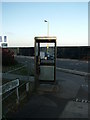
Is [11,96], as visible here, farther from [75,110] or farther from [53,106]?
[75,110]

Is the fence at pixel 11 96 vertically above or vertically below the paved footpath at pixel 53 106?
above

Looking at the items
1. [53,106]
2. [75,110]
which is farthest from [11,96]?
[75,110]

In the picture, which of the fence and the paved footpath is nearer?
the paved footpath

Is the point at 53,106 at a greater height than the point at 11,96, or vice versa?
the point at 11,96

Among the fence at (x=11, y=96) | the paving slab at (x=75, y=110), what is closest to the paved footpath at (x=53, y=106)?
the paving slab at (x=75, y=110)

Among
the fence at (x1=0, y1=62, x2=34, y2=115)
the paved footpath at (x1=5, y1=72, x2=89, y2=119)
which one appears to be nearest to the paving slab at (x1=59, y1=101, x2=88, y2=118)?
the paved footpath at (x1=5, y1=72, x2=89, y2=119)

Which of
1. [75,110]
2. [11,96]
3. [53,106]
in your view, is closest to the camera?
[75,110]

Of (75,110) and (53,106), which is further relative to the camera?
(53,106)

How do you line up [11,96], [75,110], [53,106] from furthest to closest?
[11,96], [53,106], [75,110]

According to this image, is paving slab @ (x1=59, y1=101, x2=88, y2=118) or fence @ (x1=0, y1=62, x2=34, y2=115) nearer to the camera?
paving slab @ (x1=59, y1=101, x2=88, y2=118)

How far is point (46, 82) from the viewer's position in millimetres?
12016

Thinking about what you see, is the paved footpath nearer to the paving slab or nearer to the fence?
the paving slab

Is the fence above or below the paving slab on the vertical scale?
above

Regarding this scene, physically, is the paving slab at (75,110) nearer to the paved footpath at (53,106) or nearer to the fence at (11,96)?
the paved footpath at (53,106)
